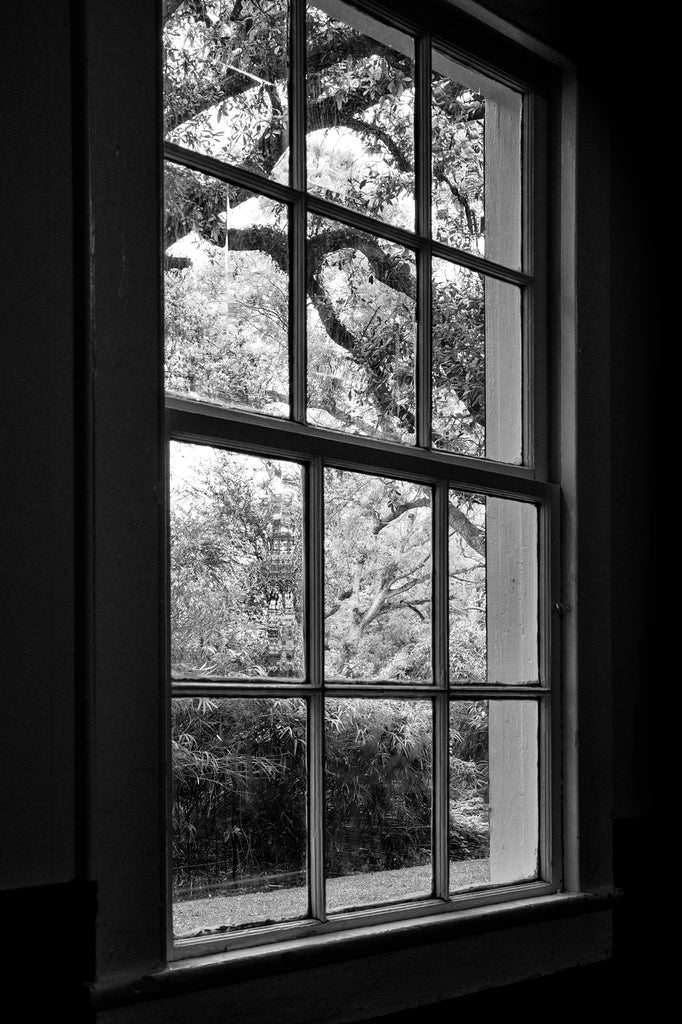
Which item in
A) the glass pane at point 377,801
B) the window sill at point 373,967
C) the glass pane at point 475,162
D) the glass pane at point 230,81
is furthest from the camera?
the glass pane at point 475,162

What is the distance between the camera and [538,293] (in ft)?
8.10

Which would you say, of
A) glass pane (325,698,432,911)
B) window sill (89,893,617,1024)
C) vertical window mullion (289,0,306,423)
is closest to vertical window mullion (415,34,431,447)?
vertical window mullion (289,0,306,423)

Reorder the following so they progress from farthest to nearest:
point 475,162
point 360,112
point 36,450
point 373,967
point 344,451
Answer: point 475,162 → point 360,112 → point 344,451 → point 373,967 → point 36,450

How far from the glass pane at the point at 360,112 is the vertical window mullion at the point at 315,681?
1.95ft

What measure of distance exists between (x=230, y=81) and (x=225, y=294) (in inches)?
15.7

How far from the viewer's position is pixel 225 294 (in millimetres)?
1835

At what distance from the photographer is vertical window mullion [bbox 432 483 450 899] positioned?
6.84ft

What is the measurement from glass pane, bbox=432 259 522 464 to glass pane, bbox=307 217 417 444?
3.5 inches

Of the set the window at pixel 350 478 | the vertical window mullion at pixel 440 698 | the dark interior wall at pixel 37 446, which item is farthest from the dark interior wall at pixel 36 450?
the vertical window mullion at pixel 440 698

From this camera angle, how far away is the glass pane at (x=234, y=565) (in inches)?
67.9

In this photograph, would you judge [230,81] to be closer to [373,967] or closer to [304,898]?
[304,898]

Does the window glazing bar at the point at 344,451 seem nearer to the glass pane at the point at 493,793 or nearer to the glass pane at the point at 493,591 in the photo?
the glass pane at the point at 493,591

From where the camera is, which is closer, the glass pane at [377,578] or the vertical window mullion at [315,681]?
the vertical window mullion at [315,681]

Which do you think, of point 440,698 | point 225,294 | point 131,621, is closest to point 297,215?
point 225,294
